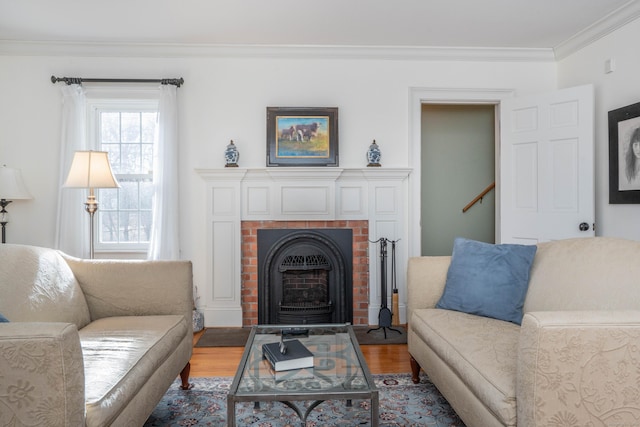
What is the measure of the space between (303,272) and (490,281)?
176 cm

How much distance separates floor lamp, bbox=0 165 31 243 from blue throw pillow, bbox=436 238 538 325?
337 cm

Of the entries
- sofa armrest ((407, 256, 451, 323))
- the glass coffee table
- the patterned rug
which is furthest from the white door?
the glass coffee table

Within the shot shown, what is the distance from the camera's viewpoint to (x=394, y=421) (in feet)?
6.38

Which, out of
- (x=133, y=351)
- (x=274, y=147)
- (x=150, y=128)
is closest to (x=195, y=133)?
(x=150, y=128)

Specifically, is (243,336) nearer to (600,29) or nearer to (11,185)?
(11,185)

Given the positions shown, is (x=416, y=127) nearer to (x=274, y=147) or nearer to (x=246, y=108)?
(x=274, y=147)

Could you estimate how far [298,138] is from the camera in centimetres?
358

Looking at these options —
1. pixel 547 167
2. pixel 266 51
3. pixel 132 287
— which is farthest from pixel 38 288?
pixel 547 167

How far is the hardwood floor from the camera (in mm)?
2604

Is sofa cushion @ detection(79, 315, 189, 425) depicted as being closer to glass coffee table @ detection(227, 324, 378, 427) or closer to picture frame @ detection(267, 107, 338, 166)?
glass coffee table @ detection(227, 324, 378, 427)

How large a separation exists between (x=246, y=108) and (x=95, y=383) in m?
2.74

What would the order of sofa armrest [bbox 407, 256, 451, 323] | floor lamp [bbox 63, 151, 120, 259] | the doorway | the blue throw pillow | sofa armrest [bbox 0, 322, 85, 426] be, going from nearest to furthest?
sofa armrest [bbox 0, 322, 85, 426] < the blue throw pillow < sofa armrest [bbox 407, 256, 451, 323] < floor lamp [bbox 63, 151, 120, 259] < the doorway

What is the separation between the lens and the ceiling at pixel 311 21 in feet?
9.34

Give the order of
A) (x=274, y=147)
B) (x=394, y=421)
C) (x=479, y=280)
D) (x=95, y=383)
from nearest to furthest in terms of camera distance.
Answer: (x=95, y=383)
(x=394, y=421)
(x=479, y=280)
(x=274, y=147)
